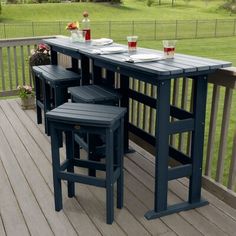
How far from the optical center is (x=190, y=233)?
8.45 ft

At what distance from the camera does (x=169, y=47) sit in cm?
285

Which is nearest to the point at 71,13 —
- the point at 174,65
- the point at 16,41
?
the point at 16,41

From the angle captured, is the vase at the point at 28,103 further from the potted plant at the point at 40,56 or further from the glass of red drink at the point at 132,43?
the glass of red drink at the point at 132,43

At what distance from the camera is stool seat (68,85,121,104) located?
332cm

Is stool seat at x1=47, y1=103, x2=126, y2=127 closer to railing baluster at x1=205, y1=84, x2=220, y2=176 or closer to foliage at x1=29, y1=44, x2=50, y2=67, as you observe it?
railing baluster at x1=205, y1=84, x2=220, y2=176

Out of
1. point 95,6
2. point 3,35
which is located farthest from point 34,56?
→ point 95,6

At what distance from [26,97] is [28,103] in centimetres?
10

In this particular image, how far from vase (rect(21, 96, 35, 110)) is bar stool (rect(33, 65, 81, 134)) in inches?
22.7

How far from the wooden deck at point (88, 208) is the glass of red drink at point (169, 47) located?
1.13 meters

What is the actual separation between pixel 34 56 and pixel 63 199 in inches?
122

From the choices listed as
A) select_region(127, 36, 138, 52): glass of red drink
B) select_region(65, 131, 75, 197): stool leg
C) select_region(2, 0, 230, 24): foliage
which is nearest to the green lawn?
select_region(2, 0, 230, 24): foliage

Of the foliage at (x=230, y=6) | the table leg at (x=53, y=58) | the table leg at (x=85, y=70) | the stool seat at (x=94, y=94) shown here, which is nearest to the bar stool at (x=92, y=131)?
the stool seat at (x=94, y=94)

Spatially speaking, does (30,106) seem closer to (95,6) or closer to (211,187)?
(211,187)

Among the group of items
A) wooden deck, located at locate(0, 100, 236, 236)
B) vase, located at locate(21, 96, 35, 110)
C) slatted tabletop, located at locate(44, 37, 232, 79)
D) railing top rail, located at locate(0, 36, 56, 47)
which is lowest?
wooden deck, located at locate(0, 100, 236, 236)
